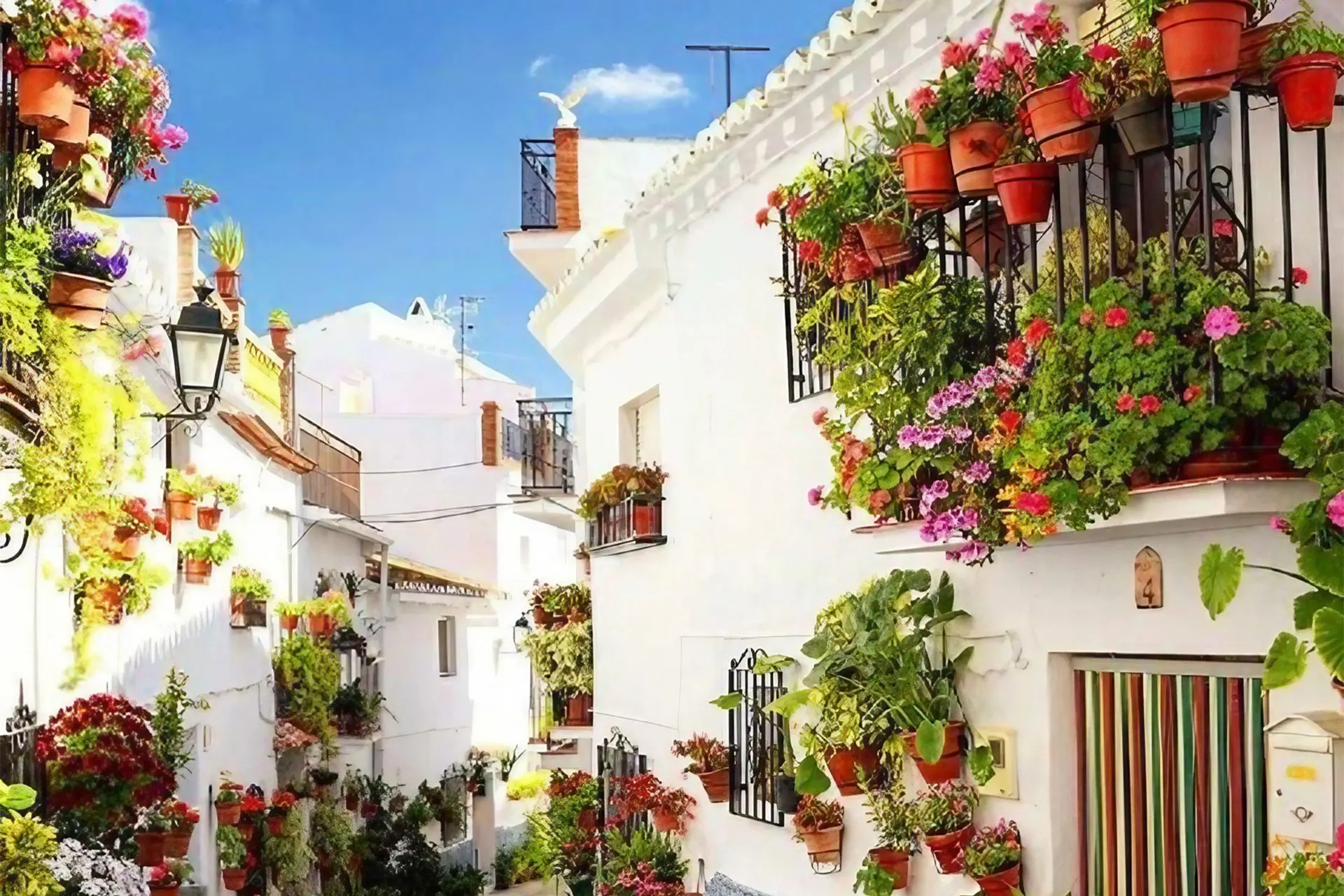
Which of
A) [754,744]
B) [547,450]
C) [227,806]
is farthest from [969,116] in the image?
[547,450]

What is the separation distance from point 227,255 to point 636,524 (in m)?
8.26

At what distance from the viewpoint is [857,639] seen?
7.26 metres

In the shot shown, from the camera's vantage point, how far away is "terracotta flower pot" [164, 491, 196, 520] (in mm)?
13898

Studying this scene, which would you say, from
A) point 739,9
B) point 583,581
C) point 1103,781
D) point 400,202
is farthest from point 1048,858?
point 400,202

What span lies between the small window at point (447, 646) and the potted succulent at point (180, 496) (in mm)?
14122

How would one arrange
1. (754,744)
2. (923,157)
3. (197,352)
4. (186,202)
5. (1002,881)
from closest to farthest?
(923,157)
(1002,881)
(197,352)
(754,744)
(186,202)

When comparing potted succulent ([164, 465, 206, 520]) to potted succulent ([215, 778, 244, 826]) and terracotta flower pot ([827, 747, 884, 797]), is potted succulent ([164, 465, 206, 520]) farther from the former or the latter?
A: terracotta flower pot ([827, 747, 884, 797])

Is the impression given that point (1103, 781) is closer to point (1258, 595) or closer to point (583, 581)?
point (1258, 595)

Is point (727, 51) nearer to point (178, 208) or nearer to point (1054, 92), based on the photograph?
point (178, 208)

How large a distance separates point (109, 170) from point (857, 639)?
166 inches

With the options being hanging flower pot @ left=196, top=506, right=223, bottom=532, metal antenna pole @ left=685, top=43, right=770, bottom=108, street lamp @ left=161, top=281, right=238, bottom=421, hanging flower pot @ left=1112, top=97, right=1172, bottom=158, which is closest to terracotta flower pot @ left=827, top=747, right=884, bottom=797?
hanging flower pot @ left=1112, top=97, right=1172, bottom=158

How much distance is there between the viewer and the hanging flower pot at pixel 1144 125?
5230 millimetres

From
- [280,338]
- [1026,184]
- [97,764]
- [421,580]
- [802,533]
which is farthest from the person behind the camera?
[421,580]

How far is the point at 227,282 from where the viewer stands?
56.8ft
